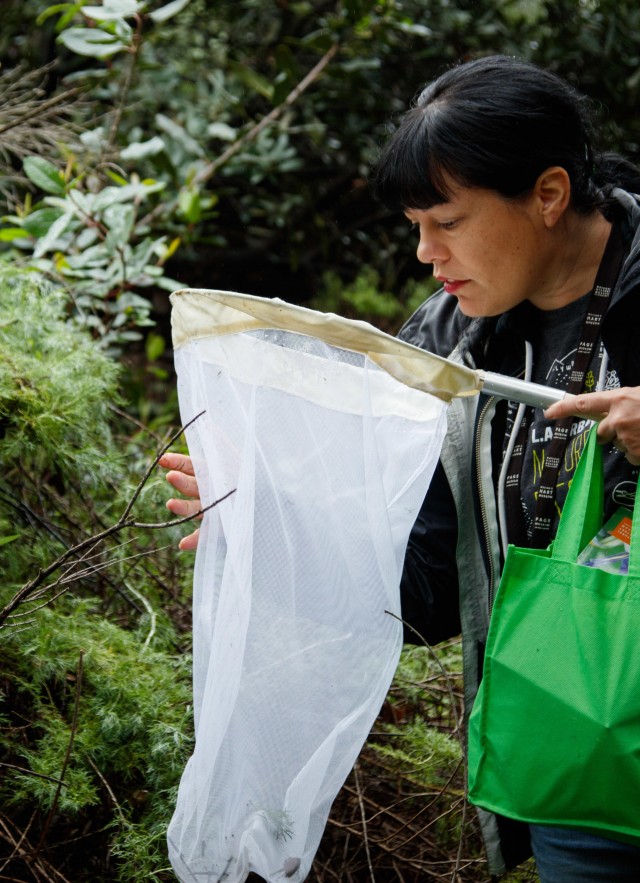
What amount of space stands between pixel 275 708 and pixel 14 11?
12.2ft

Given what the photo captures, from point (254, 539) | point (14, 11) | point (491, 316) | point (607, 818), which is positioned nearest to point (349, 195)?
point (14, 11)

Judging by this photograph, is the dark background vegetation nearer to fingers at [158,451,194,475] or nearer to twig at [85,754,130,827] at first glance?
twig at [85,754,130,827]

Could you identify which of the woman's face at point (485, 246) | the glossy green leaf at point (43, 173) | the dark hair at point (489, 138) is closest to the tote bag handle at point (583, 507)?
the woman's face at point (485, 246)

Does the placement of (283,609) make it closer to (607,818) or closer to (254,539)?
(254,539)

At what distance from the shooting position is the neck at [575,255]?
1.44m

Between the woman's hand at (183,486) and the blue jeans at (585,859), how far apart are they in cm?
60

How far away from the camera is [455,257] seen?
142 cm

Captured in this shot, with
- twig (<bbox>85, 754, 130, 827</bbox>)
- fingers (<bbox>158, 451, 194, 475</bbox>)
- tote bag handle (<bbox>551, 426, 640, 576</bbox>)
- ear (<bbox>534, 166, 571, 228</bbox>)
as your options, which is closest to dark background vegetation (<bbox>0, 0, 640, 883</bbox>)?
twig (<bbox>85, 754, 130, 827</bbox>)

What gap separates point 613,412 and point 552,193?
0.45 meters

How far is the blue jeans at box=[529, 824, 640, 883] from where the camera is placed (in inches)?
47.7

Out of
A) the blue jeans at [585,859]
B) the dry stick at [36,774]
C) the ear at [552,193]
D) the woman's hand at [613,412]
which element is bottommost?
the dry stick at [36,774]

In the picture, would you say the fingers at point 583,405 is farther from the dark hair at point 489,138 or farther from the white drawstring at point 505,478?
the dark hair at point 489,138

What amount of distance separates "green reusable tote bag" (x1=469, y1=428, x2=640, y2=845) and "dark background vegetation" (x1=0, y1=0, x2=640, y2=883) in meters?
0.32

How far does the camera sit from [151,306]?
2.63 metres
